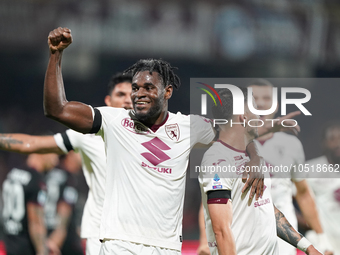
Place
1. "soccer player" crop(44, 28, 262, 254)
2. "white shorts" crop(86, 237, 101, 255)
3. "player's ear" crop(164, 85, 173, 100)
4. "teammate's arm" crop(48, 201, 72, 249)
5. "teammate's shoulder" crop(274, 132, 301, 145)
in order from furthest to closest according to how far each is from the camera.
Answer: "teammate's arm" crop(48, 201, 72, 249), "teammate's shoulder" crop(274, 132, 301, 145), "white shorts" crop(86, 237, 101, 255), "player's ear" crop(164, 85, 173, 100), "soccer player" crop(44, 28, 262, 254)

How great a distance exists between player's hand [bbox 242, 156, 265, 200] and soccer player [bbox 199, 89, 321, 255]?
43mm

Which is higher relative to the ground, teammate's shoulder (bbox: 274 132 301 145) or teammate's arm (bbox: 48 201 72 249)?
teammate's shoulder (bbox: 274 132 301 145)

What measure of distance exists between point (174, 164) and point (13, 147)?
168 centimetres

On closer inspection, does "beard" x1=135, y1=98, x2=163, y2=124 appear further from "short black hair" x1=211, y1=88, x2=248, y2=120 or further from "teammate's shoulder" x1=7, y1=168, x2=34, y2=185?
"teammate's shoulder" x1=7, y1=168, x2=34, y2=185

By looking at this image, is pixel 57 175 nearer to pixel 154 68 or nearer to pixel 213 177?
pixel 154 68

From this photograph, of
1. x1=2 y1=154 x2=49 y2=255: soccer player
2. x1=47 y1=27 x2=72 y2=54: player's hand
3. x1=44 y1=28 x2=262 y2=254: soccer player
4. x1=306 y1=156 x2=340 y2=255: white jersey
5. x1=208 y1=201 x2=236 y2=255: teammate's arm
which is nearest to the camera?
x1=47 y1=27 x2=72 y2=54: player's hand

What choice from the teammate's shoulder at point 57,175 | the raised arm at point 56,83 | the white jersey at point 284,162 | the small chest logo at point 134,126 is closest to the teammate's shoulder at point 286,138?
the white jersey at point 284,162

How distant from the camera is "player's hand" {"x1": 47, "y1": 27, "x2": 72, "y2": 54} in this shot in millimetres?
2967

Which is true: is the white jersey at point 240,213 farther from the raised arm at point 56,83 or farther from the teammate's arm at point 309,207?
the teammate's arm at point 309,207

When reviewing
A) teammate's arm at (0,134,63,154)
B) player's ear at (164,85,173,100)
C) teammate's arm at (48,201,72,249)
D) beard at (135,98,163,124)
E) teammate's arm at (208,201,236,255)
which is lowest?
teammate's arm at (48,201,72,249)

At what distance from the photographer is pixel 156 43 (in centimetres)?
1675

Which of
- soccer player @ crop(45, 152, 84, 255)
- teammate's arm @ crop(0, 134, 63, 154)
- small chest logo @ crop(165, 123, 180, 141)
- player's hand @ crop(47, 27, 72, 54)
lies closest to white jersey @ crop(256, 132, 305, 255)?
small chest logo @ crop(165, 123, 180, 141)

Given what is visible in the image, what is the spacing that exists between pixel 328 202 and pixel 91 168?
3141 mm

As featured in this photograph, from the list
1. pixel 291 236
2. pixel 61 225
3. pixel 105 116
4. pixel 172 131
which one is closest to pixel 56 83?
pixel 105 116
